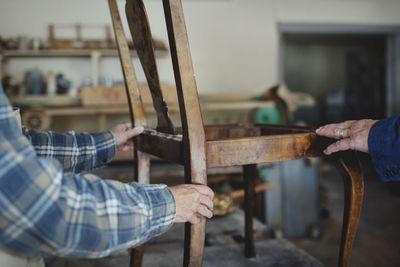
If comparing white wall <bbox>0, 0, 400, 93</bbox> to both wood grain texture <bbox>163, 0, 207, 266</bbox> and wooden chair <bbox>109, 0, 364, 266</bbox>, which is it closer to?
wooden chair <bbox>109, 0, 364, 266</bbox>

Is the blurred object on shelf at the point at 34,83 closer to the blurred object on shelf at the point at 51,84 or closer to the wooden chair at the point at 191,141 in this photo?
the blurred object on shelf at the point at 51,84

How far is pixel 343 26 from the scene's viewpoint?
4816mm

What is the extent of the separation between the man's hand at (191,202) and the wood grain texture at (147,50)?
0.30 m

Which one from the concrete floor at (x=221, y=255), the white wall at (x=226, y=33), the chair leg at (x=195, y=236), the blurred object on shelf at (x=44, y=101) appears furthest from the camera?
the white wall at (x=226, y=33)

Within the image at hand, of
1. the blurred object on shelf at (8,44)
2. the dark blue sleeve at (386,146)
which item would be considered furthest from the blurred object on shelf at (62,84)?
the dark blue sleeve at (386,146)

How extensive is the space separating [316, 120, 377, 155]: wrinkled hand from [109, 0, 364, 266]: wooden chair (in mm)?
50

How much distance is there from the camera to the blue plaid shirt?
62 cm

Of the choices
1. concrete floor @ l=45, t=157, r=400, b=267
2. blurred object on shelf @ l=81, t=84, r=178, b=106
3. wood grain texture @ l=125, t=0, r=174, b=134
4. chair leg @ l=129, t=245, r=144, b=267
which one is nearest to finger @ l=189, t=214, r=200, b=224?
wood grain texture @ l=125, t=0, r=174, b=134

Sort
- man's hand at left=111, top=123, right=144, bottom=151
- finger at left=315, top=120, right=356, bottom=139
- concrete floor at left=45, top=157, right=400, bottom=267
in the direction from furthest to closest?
concrete floor at left=45, top=157, right=400, bottom=267 < man's hand at left=111, top=123, right=144, bottom=151 < finger at left=315, top=120, right=356, bottom=139

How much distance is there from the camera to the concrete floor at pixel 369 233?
9.83ft

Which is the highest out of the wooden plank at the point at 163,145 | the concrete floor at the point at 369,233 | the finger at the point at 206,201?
the wooden plank at the point at 163,145

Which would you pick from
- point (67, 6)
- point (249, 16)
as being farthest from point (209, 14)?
point (67, 6)

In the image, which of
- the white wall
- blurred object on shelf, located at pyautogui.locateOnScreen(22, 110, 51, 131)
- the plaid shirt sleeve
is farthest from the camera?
the white wall

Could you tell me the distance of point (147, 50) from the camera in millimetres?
1072
